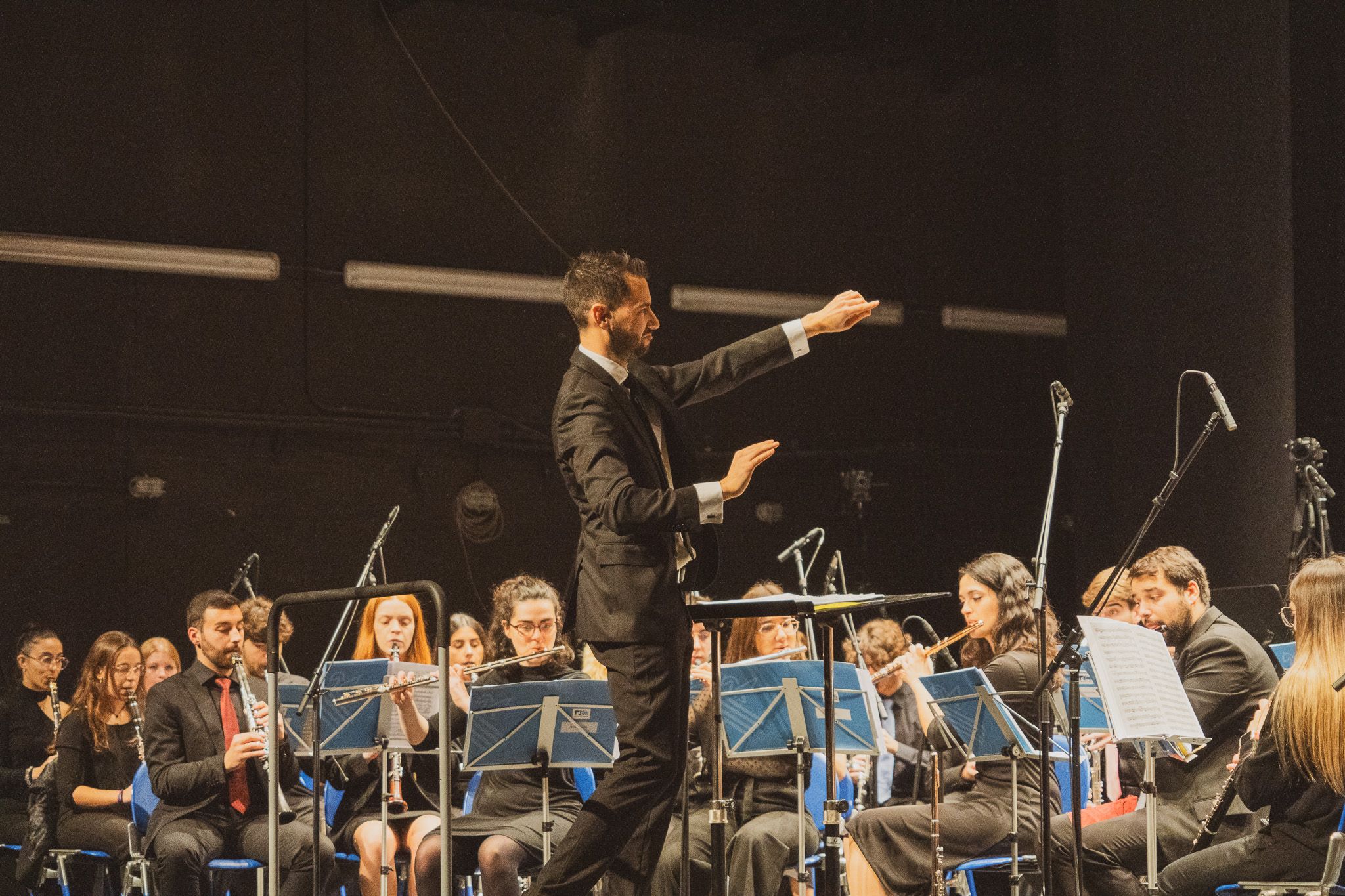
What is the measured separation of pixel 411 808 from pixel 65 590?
3737mm

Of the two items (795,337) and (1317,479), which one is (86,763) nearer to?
(795,337)

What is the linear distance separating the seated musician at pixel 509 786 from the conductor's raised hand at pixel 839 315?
69.0 inches

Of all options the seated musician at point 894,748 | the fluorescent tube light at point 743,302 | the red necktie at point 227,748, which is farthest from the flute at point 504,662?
the fluorescent tube light at point 743,302

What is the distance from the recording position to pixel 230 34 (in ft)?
30.3

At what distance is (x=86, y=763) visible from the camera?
6551 mm

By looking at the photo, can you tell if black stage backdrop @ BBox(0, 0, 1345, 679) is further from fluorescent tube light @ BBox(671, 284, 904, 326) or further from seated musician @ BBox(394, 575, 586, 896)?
seated musician @ BBox(394, 575, 586, 896)

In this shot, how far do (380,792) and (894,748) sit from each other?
2246mm

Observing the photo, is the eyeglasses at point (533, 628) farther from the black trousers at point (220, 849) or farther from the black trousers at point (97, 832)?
the black trousers at point (97, 832)

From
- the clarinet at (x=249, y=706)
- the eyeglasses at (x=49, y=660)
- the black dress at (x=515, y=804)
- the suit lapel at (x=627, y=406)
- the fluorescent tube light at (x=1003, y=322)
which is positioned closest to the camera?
the suit lapel at (x=627, y=406)

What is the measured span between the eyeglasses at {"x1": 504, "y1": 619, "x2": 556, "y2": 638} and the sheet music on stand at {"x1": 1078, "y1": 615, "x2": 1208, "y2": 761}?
87.9 inches

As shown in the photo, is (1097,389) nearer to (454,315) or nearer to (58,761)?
(454,315)

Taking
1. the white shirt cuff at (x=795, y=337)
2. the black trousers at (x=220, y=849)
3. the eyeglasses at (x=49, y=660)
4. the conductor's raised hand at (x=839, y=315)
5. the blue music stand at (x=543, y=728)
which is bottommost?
the black trousers at (x=220, y=849)

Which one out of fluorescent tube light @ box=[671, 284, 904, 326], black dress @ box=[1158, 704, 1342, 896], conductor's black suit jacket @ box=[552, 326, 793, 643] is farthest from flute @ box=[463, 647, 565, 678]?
fluorescent tube light @ box=[671, 284, 904, 326]

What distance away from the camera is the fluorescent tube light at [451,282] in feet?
31.0
